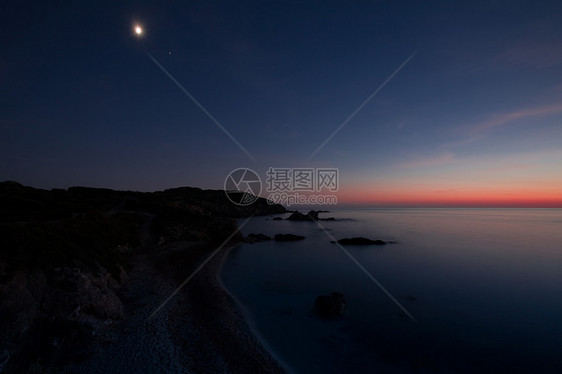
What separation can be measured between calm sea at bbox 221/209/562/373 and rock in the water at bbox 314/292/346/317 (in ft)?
1.89

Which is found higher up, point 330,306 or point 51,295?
point 51,295

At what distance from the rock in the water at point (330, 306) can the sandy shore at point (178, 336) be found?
17.8 feet

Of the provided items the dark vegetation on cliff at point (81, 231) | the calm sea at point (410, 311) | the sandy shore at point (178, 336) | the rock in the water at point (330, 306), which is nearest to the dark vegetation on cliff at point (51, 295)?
the dark vegetation on cliff at point (81, 231)

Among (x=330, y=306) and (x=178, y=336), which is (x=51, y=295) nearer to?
(x=178, y=336)

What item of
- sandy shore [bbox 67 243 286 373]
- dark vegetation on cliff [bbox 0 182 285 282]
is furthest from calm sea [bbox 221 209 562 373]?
dark vegetation on cliff [bbox 0 182 285 282]

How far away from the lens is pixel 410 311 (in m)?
17.3

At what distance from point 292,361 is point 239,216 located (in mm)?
126924

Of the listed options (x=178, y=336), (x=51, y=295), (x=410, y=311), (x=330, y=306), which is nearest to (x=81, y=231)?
(x=51, y=295)

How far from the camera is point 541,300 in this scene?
20.5m

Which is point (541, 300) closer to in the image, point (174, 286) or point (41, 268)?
point (174, 286)

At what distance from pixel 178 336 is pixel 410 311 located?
51.2ft

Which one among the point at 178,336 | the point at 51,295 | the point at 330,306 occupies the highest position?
the point at 51,295

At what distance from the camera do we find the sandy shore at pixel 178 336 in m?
9.48

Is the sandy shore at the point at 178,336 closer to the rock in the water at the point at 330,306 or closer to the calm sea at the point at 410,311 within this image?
the calm sea at the point at 410,311
